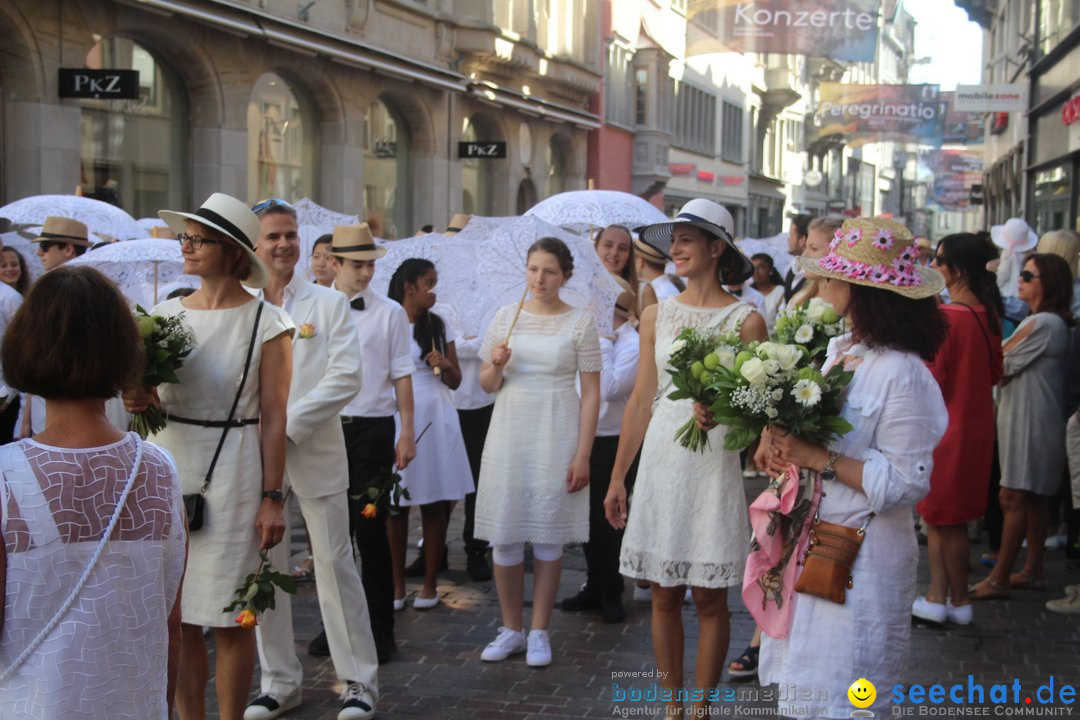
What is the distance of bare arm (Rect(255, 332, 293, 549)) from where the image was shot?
4.84 metres

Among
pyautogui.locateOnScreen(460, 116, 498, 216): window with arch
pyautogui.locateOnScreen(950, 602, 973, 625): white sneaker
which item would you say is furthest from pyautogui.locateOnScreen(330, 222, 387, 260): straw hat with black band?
pyautogui.locateOnScreen(460, 116, 498, 216): window with arch

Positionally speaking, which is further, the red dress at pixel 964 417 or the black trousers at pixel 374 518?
the red dress at pixel 964 417

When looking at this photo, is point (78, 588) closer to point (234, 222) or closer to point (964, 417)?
point (234, 222)

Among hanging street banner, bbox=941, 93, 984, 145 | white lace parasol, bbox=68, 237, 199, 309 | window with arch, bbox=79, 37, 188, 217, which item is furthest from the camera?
hanging street banner, bbox=941, 93, 984, 145

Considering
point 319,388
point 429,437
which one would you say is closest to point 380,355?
point 429,437

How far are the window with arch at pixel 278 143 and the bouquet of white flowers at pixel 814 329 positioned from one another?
628 inches

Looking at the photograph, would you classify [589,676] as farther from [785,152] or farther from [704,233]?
[785,152]

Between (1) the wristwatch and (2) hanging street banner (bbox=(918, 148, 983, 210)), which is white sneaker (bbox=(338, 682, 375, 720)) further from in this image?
(2) hanging street banner (bbox=(918, 148, 983, 210))

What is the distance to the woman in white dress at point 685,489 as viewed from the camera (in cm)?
527

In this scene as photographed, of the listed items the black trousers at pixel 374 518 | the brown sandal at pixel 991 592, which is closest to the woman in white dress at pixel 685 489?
the black trousers at pixel 374 518

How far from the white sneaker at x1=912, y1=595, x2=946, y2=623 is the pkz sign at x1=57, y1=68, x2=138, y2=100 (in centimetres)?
1106

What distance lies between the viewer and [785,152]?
61.7 meters

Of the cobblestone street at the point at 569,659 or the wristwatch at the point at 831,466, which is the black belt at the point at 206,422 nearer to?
the cobblestone street at the point at 569,659

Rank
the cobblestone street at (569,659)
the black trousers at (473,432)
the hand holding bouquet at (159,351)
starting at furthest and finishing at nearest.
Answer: the black trousers at (473,432) < the cobblestone street at (569,659) < the hand holding bouquet at (159,351)
